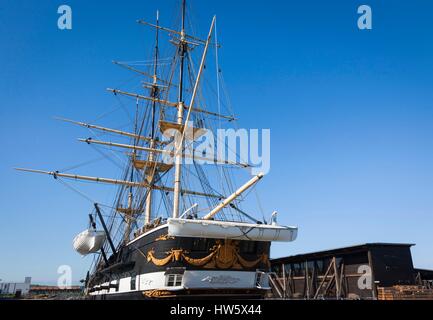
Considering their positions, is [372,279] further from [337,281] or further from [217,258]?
[217,258]

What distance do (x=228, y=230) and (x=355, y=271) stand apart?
17.0m

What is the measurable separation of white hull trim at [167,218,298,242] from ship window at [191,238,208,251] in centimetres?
81

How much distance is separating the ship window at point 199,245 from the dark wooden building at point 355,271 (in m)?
8.82

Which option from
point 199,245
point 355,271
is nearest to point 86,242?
point 199,245

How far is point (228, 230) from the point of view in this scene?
1762cm

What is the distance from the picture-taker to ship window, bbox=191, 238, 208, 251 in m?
17.9

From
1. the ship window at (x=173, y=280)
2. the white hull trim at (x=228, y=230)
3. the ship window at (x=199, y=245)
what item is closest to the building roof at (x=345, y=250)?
the white hull trim at (x=228, y=230)

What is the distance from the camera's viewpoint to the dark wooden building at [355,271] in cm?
2758

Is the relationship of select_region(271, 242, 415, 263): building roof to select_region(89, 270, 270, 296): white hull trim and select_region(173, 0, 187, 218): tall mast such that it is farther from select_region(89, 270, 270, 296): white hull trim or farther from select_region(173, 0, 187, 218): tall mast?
select_region(173, 0, 187, 218): tall mast

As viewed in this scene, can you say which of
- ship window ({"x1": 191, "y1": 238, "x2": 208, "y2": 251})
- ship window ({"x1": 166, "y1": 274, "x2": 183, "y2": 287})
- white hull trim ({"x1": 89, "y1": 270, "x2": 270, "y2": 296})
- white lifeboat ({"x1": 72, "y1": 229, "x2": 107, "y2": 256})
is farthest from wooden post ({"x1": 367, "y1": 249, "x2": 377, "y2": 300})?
white lifeboat ({"x1": 72, "y1": 229, "x2": 107, "y2": 256})

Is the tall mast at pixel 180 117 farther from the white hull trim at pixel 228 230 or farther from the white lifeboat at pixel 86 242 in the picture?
the white lifeboat at pixel 86 242

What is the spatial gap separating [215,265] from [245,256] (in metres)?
1.80

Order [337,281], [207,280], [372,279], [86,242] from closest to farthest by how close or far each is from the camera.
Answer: [207,280] < [86,242] < [372,279] < [337,281]
